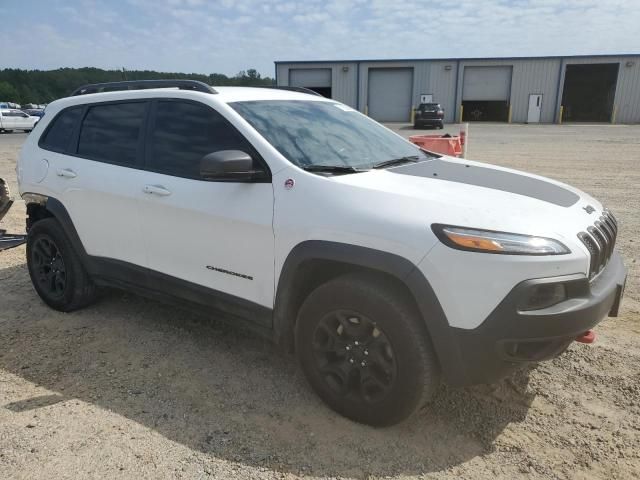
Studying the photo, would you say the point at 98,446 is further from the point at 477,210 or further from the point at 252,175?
the point at 477,210

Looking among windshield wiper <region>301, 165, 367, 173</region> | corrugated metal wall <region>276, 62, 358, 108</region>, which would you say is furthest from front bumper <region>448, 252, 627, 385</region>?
corrugated metal wall <region>276, 62, 358, 108</region>

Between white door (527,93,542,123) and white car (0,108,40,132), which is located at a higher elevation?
white door (527,93,542,123)

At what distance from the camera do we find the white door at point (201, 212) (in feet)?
9.71

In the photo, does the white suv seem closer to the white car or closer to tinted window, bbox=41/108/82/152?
tinted window, bbox=41/108/82/152

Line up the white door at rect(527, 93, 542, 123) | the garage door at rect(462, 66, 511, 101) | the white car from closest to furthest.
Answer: the white car < the white door at rect(527, 93, 542, 123) < the garage door at rect(462, 66, 511, 101)

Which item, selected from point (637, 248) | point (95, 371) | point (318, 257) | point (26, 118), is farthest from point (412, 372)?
point (26, 118)

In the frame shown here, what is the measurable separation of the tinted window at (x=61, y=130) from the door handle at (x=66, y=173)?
0.21m

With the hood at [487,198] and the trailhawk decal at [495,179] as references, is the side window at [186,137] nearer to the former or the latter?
the hood at [487,198]

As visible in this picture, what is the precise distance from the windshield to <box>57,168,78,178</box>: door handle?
62.7 inches

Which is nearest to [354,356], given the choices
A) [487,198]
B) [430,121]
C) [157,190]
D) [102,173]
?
[487,198]

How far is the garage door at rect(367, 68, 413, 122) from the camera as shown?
133ft

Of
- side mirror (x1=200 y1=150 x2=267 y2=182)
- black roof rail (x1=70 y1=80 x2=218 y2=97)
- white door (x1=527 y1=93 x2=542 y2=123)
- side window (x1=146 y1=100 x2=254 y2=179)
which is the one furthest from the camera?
white door (x1=527 y1=93 x2=542 y2=123)

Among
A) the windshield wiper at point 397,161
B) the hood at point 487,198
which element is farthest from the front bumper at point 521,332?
the windshield wiper at point 397,161

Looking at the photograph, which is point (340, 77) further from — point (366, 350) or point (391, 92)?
point (366, 350)
